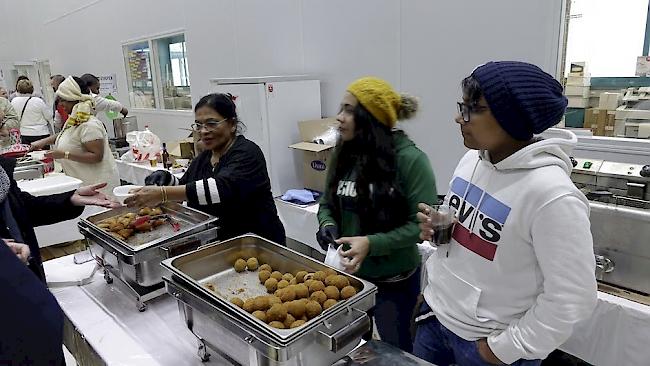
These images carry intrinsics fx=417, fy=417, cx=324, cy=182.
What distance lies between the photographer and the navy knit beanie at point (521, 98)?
0.85 metres

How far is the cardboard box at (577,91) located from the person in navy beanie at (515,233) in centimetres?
156

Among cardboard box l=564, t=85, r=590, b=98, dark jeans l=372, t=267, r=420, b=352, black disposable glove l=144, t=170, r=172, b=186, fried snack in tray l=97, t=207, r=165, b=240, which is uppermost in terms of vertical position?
cardboard box l=564, t=85, r=590, b=98

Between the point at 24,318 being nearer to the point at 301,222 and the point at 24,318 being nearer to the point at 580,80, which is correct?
the point at 301,222

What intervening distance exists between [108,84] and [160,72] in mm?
1598

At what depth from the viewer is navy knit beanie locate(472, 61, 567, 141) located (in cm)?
85

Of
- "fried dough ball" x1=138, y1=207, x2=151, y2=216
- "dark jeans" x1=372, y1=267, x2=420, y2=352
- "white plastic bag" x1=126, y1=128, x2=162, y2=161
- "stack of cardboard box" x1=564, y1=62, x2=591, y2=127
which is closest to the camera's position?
"dark jeans" x1=372, y1=267, x2=420, y2=352

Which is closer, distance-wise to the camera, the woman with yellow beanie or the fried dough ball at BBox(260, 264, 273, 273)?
the fried dough ball at BBox(260, 264, 273, 273)

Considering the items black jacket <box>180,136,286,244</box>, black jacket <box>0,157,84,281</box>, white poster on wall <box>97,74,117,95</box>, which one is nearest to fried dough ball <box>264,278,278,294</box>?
black jacket <box>180,136,286,244</box>

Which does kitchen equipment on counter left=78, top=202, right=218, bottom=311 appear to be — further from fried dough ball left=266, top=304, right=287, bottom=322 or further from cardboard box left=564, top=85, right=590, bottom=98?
cardboard box left=564, top=85, right=590, bottom=98

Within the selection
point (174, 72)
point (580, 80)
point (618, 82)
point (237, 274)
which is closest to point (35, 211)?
point (237, 274)

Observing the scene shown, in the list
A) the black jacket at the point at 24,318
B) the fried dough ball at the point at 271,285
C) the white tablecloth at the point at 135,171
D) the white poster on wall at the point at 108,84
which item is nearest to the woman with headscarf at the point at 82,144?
the white tablecloth at the point at 135,171

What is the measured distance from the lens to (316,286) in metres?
0.94

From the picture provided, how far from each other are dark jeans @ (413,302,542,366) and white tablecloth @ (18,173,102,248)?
223cm

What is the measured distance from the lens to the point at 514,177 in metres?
0.90
